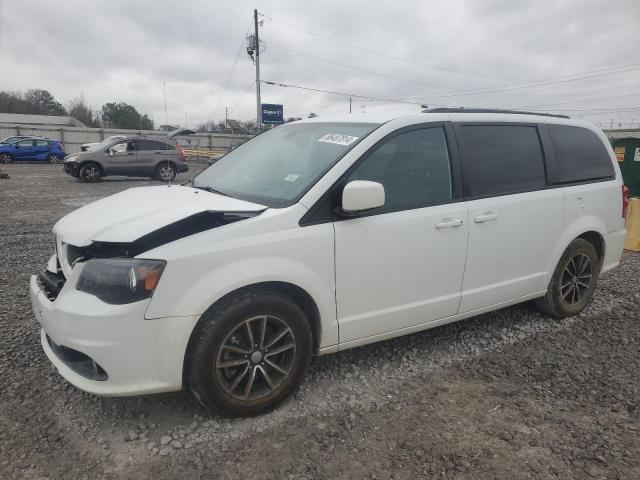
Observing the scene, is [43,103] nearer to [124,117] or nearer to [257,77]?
[124,117]

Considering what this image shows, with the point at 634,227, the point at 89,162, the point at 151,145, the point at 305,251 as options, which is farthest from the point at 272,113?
the point at 305,251

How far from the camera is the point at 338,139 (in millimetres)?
3080

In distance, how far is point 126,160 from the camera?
1659 cm

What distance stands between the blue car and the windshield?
86.0 ft

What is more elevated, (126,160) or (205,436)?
(126,160)

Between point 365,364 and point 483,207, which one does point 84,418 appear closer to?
point 365,364

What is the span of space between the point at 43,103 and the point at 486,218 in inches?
3750

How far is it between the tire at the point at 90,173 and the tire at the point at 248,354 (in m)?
15.6

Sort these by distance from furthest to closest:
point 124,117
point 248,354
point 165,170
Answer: point 124,117, point 165,170, point 248,354

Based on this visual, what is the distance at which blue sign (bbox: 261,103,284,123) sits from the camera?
33.5 meters

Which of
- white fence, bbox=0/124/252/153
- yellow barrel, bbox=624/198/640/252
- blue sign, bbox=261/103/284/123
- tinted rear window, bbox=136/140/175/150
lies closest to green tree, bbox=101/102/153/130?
white fence, bbox=0/124/252/153

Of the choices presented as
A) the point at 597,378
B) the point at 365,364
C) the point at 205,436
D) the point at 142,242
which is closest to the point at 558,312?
the point at 597,378

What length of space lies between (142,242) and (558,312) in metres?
3.58

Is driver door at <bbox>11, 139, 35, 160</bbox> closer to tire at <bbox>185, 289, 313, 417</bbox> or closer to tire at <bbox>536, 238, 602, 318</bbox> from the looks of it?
tire at <bbox>185, 289, 313, 417</bbox>
